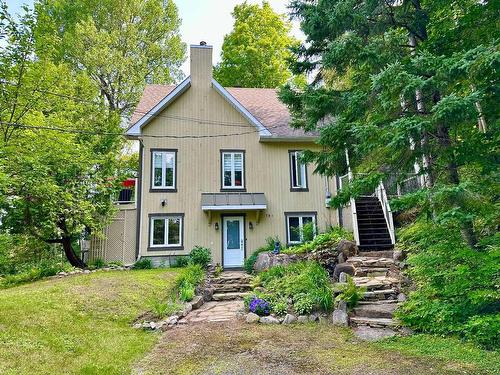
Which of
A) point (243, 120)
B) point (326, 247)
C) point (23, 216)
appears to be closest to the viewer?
point (326, 247)

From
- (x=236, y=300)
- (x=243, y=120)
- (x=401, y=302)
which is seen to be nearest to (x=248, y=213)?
(x=243, y=120)

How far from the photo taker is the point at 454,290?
5145mm

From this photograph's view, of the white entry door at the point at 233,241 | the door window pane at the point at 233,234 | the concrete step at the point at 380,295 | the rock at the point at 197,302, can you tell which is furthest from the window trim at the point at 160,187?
the concrete step at the point at 380,295

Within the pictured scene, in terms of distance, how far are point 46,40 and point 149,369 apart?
6709mm

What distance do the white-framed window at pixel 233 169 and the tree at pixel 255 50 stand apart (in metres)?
9.89

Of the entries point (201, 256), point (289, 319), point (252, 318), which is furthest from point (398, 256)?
point (201, 256)

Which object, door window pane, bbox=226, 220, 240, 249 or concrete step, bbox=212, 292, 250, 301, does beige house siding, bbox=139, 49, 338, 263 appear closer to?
door window pane, bbox=226, 220, 240, 249

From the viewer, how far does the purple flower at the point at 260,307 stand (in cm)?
714

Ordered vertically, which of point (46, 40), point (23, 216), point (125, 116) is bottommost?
point (23, 216)

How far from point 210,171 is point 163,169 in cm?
195

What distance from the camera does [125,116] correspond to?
70.7 ft

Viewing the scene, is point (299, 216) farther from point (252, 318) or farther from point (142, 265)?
point (252, 318)

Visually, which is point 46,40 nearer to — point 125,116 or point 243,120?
point 243,120

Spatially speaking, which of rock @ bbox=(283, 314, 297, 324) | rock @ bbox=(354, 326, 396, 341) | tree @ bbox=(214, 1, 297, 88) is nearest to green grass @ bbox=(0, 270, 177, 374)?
rock @ bbox=(283, 314, 297, 324)
